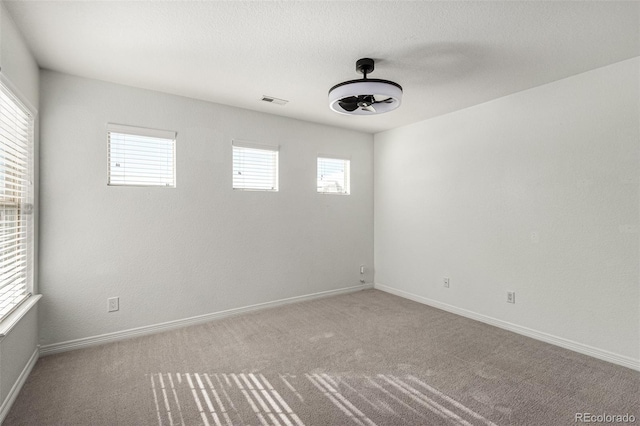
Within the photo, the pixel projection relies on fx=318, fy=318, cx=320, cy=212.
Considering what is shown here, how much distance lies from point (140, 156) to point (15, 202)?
1136 mm

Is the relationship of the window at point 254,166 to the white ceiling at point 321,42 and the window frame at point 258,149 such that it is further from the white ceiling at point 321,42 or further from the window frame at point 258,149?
the white ceiling at point 321,42

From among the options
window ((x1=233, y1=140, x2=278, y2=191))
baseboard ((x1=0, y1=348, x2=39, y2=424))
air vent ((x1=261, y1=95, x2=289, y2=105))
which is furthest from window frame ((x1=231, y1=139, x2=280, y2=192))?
baseboard ((x1=0, y1=348, x2=39, y2=424))

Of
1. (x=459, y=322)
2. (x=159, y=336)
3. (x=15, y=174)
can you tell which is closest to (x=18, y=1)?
(x=15, y=174)

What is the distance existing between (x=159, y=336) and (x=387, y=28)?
3464 mm

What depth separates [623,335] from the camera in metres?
2.66

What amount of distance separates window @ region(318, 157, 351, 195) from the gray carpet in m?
2.06

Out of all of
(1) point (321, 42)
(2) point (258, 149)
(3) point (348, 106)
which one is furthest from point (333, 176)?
(1) point (321, 42)

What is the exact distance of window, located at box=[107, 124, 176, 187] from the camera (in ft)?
10.3

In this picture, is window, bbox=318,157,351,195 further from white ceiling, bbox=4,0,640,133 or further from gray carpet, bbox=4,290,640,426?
gray carpet, bbox=4,290,640,426

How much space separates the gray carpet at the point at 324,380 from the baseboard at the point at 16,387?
41mm

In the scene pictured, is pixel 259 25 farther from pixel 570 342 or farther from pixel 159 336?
pixel 570 342

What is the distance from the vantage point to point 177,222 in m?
3.47

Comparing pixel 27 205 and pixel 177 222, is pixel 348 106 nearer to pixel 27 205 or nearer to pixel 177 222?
pixel 177 222

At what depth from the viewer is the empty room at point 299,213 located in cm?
211
